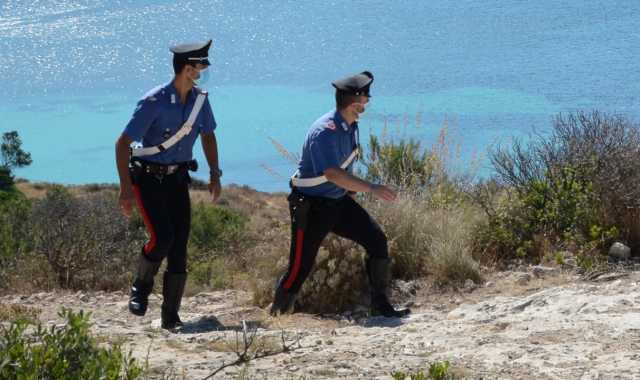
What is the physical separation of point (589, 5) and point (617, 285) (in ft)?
77.3

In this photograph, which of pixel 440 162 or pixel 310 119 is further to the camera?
pixel 310 119

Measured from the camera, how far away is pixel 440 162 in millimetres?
9766

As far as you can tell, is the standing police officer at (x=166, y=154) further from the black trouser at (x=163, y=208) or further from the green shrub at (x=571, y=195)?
the green shrub at (x=571, y=195)

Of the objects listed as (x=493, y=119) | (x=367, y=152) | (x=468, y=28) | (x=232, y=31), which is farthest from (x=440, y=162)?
(x=232, y=31)

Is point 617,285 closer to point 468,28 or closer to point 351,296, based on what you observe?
point 351,296

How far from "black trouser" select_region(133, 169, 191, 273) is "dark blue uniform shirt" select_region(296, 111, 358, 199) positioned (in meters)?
0.73

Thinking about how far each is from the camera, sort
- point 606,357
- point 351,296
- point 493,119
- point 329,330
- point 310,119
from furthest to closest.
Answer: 1. point 310,119
2. point 493,119
3. point 351,296
4. point 329,330
5. point 606,357

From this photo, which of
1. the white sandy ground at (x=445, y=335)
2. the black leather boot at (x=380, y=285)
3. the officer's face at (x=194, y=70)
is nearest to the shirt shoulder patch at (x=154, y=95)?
the officer's face at (x=194, y=70)

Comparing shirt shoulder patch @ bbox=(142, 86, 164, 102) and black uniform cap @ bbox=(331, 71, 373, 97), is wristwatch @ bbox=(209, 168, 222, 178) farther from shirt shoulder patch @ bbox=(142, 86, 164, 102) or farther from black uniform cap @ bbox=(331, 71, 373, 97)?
black uniform cap @ bbox=(331, 71, 373, 97)

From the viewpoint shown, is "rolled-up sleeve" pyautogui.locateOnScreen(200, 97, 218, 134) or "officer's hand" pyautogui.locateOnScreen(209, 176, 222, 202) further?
"officer's hand" pyautogui.locateOnScreen(209, 176, 222, 202)

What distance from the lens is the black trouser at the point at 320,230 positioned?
6926 mm

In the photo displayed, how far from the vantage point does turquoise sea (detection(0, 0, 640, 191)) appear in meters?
23.1

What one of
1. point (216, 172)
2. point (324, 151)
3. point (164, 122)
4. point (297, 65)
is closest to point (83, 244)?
point (216, 172)

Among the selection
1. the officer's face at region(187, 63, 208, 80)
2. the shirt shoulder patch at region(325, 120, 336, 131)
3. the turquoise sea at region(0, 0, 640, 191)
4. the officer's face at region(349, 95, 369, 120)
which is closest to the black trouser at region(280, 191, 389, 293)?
the shirt shoulder patch at region(325, 120, 336, 131)
